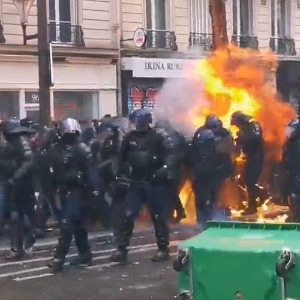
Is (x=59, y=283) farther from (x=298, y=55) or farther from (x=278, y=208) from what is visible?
(x=298, y=55)

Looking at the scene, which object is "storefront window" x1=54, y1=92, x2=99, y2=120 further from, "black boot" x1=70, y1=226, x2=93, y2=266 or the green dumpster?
the green dumpster

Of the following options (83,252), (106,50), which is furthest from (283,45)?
(83,252)

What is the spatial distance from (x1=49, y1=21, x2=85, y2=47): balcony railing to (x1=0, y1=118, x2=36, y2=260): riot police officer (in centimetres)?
1228

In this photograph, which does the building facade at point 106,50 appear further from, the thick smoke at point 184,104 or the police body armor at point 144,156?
the police body armor at point 144,156

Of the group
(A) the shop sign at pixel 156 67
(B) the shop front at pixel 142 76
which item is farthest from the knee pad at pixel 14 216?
→ (A) the shop sign at pixel 156 67

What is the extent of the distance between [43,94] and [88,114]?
931cm

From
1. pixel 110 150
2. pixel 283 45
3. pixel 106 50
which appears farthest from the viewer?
pixel 283 45

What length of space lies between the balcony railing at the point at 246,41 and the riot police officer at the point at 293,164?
16.4 metres

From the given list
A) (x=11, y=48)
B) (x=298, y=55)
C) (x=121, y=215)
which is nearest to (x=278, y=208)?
(x=121, y=215)

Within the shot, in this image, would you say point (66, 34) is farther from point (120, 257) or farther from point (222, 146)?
point (120, 257)

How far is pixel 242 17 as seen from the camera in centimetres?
2864

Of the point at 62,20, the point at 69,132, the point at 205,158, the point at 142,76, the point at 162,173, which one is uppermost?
the point at 62,20

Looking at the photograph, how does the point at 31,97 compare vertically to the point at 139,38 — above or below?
below

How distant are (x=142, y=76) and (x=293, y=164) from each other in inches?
527
